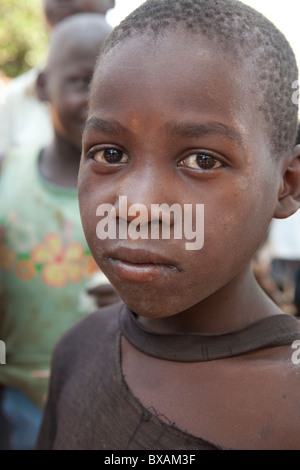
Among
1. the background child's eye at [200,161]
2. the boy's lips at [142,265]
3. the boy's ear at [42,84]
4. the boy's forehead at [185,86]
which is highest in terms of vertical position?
the boy's ear at [42,84]

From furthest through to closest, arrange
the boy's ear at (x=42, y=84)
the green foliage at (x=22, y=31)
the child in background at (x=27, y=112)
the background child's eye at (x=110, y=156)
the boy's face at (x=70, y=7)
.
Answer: the green foliage at (x=22, y=31)
the child in background at (x=27, y=112)
the boy's face at (x=70, y=7)
the boy's ear at (x=42, y=84)
the background child's eye at (x=110, y=156)

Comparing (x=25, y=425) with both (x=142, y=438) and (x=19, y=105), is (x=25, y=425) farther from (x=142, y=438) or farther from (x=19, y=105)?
(x=19, y=105)

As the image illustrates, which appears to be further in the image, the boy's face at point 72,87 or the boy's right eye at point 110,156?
the boy's face at point 72,87

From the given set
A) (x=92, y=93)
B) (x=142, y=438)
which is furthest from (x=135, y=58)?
(x=142, y=438)

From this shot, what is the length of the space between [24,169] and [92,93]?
143 cm

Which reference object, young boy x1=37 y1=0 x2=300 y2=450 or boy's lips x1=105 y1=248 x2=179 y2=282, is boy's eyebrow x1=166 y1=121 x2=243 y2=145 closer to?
young boy x1=37 y1=0 x2=300 y2=450

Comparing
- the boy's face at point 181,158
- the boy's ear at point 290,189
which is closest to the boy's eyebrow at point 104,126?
the boy's face at point 181,158

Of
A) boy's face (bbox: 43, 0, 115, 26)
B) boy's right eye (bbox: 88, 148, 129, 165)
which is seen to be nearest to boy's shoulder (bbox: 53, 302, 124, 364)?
boy's right eye (bbox: 88, 148, 129, 165)

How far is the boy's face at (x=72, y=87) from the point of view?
2428mm

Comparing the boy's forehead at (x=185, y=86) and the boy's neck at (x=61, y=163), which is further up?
the boy's forehead at (x=185, y=86)

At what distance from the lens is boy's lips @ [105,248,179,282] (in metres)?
1.10

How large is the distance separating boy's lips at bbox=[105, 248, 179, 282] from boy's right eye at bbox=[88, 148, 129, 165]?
224 mm

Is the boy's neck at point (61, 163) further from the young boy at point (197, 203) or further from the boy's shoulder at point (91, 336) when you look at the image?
the young boy at point (197, 203)

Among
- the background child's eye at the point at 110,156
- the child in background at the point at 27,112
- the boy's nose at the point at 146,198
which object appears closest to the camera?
the boy's nose at the point at 146,198
